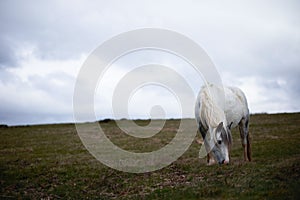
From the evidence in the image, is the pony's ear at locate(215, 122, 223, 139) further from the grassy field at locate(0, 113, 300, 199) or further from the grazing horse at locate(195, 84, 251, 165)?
the grassy field at locate(0, 113, 300, 199)

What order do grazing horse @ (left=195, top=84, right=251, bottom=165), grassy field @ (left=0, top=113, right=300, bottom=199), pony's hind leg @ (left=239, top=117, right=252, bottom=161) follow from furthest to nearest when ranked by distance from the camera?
pony's hind leg @ (left=239, top=117, right=252, bottom=161), grazing horse @ (left=195, top=84, right=251, bottom=165), grassy field @ (left=0, top=113, right=300, bottom=199)

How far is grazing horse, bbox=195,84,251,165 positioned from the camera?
12953mm

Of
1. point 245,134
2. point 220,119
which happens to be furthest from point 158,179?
point 245,134

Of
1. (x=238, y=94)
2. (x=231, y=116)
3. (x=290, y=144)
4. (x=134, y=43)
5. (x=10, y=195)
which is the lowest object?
(x=10, y=195)

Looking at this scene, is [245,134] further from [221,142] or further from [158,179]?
[158,179]

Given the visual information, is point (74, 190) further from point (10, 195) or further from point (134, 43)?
point (134, 43)

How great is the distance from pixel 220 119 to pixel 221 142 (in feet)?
3.43

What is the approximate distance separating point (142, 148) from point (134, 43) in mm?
7553

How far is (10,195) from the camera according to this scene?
490 inches

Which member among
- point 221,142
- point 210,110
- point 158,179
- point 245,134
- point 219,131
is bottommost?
point 158,179

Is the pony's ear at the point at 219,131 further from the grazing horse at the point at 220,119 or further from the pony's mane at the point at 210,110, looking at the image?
the pony's mane at the point at 210,110

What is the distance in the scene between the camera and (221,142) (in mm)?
12922

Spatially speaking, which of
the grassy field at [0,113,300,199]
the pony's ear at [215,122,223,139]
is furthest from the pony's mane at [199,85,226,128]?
the grassy field at [0,113,300,199]

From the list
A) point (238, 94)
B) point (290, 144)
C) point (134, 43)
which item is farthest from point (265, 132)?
point (134, 43)
